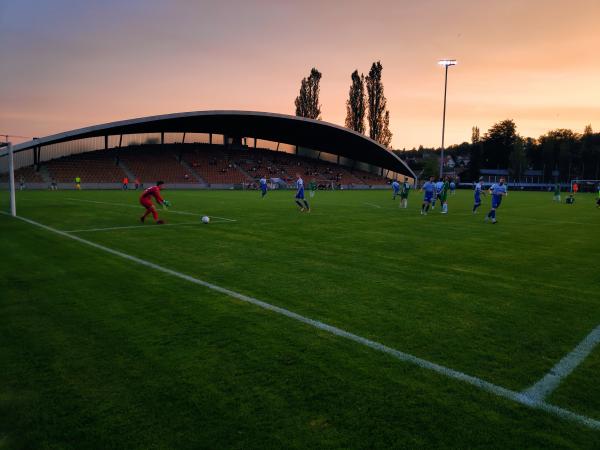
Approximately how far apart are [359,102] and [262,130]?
2061cm

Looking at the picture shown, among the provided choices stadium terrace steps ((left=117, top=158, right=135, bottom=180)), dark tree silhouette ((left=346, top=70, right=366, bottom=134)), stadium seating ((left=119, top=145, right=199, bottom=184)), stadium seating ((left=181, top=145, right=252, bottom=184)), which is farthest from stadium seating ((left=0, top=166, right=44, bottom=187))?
dark tree silhouette ((left=346, top=70, right=366, bottom=134))

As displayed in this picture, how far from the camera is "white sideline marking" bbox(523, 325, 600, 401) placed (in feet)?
11.3

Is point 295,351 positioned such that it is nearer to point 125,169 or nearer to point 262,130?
point 125,169

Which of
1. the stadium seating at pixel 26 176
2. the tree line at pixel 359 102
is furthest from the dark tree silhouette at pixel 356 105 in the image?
the stadium seating at pixel 26 176

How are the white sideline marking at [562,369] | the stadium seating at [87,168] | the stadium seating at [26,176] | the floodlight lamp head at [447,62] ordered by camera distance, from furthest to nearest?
the stadium seating at [87,168] < the stadium seating at [26,176] < the floodlight lamp head at [447,62] < the white sideline marking at [562,369]

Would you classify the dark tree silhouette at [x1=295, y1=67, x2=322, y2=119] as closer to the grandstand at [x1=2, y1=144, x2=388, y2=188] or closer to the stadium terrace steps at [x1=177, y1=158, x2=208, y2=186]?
the grandstand at [x1=2, y1=144, x2=388, y2=188]

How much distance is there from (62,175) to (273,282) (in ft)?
180

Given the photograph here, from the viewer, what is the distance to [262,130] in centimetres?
6825

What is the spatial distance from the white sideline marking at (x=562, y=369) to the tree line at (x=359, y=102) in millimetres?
74506

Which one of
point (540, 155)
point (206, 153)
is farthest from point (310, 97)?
point (540, 155)

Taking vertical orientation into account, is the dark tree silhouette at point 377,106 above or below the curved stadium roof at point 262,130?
above

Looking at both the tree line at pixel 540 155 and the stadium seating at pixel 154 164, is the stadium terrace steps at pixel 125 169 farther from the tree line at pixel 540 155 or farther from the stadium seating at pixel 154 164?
the tree line at pixel 540 155

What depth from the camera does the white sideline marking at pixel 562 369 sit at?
345 cm

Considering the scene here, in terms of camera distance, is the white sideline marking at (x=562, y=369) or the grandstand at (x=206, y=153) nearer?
the white sideline marking at (x=562, y=369)
